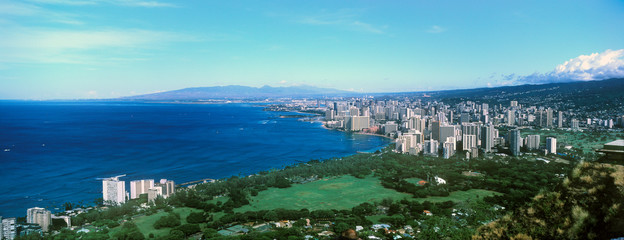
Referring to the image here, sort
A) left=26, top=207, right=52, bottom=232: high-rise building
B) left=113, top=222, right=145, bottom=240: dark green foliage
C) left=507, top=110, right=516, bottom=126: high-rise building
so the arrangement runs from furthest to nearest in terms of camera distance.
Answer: left=507, top=110, right=516, bottom=126: high-rise building → left=26, top=207, right=52, bottom=232: high-rise building → left=113, top=222, right=145, bottom=240: dark green foliage

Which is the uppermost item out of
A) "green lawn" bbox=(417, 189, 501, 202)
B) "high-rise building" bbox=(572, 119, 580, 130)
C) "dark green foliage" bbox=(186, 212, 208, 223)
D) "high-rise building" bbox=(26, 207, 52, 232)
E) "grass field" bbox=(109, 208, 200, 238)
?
"high-rise building" bbox=(572, 119, 580, 130)

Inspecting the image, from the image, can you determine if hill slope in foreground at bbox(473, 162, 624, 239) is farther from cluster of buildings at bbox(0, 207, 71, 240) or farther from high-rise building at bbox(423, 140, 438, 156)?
high-rise building at bbox(423, 140, 438, 156)

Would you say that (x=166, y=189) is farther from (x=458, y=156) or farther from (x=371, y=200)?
(x=458, y=156)

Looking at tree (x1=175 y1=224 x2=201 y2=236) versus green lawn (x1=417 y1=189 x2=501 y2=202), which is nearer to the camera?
tree (x1=175 y1=224 x2=201 y2=236)

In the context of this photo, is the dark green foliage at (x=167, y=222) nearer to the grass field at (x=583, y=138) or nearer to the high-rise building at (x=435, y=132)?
the high-rise building at (x=435, y=132)

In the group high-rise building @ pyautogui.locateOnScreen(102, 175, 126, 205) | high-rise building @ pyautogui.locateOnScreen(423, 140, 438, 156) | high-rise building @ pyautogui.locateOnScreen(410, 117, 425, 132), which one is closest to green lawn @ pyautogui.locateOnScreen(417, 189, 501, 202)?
high-rise building @ pyautogui.locateOnScreen(423, 140, 438, 156)

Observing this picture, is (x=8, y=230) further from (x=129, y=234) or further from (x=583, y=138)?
(x=583, y=138)
